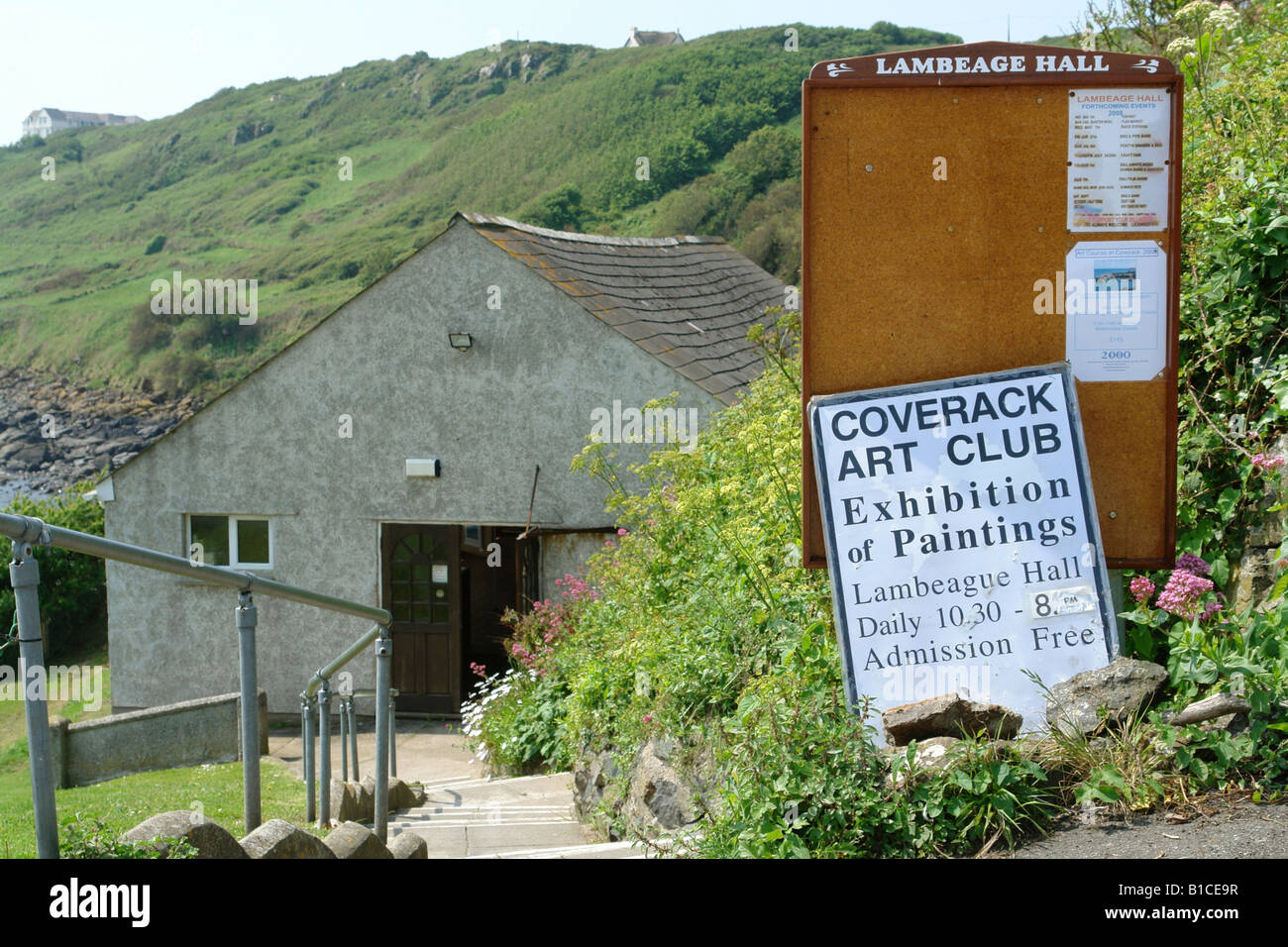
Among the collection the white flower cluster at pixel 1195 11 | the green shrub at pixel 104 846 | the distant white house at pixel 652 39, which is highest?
the distant white house at pixel 652 39

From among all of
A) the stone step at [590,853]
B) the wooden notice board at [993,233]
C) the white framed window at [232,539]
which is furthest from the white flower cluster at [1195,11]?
the white framed window at [232,539]

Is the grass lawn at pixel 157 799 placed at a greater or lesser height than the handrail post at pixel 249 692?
lesser

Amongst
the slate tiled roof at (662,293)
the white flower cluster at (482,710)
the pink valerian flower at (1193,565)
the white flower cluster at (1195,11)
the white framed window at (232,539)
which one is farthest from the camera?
the white framed window at (232,539)

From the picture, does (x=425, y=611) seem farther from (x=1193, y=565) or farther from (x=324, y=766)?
(x=1193, y=565)

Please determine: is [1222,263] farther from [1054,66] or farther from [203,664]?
[203,664]

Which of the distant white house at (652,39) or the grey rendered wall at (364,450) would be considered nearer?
the grey rendered wall at (364,450)

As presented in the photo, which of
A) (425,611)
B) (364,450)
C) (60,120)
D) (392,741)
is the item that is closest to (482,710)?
(392,741)

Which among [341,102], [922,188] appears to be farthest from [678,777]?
[341,102]

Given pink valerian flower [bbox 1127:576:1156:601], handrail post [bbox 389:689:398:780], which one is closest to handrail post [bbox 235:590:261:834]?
handrail post [bbox 389:689:398:780]

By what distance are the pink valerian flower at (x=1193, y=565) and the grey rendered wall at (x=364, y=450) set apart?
305 inches

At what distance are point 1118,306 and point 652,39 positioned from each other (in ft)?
269

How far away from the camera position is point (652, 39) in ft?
263

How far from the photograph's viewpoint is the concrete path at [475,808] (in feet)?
18.3

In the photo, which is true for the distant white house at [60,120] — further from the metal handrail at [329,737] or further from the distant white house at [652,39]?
the metal handrail at [329,737]
